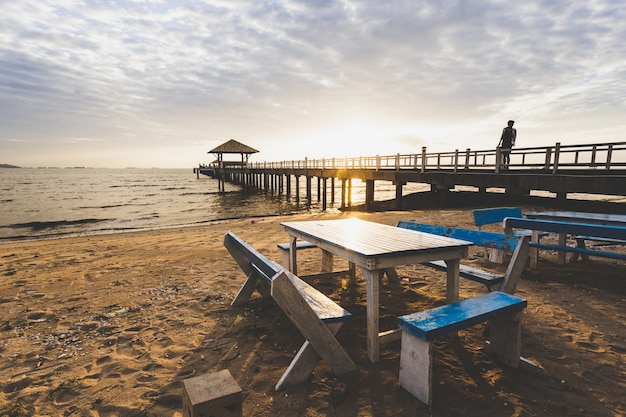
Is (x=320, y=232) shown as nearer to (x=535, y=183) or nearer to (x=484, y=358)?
(x=484, y=358)

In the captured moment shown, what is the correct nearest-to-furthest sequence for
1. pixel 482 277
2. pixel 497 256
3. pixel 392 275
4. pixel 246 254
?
1. pixel 482 277
2. pixel 246 254
3. pixel 392 275
4. pixel 497 256

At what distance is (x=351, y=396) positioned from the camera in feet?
7.51

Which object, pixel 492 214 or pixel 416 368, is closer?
pixel 416 368

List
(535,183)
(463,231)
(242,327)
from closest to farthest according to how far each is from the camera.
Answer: (242,327) → (463,231) → (535,183)

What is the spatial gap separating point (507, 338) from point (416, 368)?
951 millimetres

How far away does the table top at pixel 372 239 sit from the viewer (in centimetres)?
257

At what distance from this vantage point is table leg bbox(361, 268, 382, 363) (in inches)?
97.8

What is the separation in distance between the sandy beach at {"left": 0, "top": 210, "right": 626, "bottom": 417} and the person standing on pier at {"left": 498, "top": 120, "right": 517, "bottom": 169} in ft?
23.8

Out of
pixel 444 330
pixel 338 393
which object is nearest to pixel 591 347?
pixel 444 330

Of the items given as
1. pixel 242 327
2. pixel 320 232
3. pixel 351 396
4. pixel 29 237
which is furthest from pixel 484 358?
pixel 29 237

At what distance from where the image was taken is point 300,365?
7.86 feet

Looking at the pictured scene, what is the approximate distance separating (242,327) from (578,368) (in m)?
3.02

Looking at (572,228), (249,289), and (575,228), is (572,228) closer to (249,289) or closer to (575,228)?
(575,228)

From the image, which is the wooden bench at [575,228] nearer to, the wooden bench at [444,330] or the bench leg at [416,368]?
the wooden bench at [444,330]
